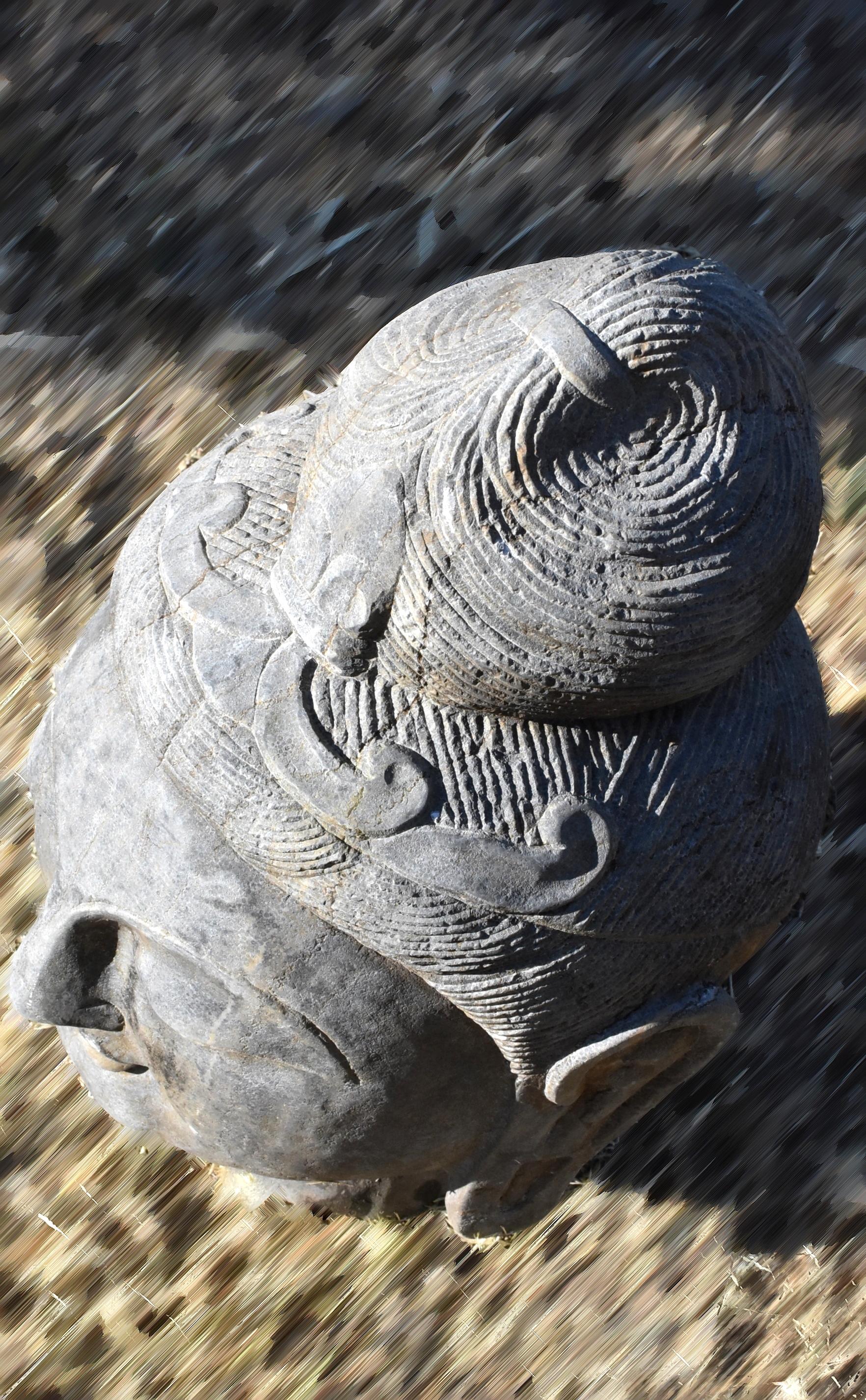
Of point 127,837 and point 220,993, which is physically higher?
point 127,837

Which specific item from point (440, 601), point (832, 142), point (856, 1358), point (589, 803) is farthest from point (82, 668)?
point (832, 142)

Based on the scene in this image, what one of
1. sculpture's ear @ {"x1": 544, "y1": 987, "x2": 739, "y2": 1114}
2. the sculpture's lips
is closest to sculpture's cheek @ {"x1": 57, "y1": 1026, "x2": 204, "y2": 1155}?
the sculpture's lips

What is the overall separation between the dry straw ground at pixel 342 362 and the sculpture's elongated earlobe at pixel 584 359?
188 cm

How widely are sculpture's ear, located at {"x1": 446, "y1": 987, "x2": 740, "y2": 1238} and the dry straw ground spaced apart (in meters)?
0.75

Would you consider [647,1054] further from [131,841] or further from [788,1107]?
[788,1107]

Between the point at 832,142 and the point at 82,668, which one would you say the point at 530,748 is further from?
the point at 832,142

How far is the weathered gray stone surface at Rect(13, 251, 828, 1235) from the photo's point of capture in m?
1.54

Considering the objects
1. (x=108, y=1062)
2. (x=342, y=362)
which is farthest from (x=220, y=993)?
(x=342, y=362)

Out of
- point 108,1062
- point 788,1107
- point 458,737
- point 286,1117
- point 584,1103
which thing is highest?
point 458,737

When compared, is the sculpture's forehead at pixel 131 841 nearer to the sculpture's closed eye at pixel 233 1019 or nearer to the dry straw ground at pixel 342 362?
the sculpture's closed eye at pixel 233 1019

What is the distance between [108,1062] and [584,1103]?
759 millimetres

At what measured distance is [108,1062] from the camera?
7.11 ft

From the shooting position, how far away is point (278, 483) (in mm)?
1856

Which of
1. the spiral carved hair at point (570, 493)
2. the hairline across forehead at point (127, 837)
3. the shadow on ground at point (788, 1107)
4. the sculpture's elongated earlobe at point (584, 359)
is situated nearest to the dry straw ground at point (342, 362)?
the shadow on ground at point (788, 1107)
